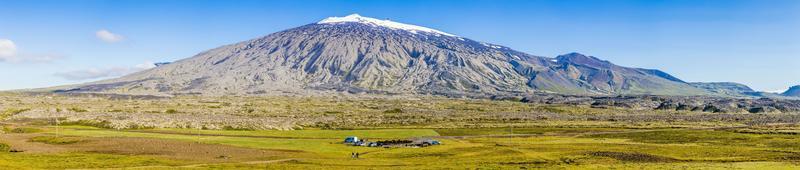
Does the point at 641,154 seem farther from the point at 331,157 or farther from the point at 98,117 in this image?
the point at 98,117

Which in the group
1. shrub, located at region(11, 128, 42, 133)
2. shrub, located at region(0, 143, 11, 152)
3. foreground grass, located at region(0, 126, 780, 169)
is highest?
shrub, located at region(11, 128, 42, 133)

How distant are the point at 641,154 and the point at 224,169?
60.3m

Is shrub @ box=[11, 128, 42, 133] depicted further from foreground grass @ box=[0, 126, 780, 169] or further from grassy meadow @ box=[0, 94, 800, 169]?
foreground grass @ box=[0, 126, 780, 169]

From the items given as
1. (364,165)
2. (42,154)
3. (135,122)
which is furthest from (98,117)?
(364,165)

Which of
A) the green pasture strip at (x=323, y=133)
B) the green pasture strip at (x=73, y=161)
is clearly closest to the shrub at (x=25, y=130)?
the green pasture strip at (x=323, y=133)

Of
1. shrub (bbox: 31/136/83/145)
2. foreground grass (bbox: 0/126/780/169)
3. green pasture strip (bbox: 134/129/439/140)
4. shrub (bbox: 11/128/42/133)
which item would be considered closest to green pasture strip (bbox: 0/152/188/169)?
foreground grass (bbox: 0/126/780/169)

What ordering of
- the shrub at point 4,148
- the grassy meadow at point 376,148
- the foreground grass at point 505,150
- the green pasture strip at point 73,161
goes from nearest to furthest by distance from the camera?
the green pasture strip at point 73,161 < the foreground grass at point 505,150 < the grassy meadow at point 376,148 < the shrub at point 4,148

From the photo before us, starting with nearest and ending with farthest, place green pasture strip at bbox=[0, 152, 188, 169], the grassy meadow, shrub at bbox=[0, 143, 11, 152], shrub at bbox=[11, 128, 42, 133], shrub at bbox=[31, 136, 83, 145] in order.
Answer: green pasture strip at bbox=[0, 152, 188, 169], the grassy meadow, shrub at bbox=[0, 143, 11, 152], shrub at bbox=[31, 136, 83, 145], shrub at bbox=[11, 128, 42, 133]

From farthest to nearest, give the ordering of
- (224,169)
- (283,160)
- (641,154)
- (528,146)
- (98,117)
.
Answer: (98,117) → (528,146) → (641,154) → (283,160) → (224,169)

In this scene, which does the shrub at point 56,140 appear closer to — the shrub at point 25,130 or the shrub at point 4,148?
the shrub at point 4,148

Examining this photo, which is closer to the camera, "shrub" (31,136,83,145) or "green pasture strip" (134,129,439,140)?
"shrub" (31,136,83,145)

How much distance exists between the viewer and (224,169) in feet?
256

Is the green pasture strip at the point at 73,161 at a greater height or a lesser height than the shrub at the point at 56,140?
lesser

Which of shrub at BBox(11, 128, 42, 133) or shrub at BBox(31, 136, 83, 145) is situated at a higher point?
shrub at BBox(11, 128, 42, 133)
